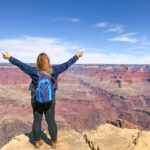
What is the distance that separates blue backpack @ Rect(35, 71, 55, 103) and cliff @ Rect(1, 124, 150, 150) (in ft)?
5.40

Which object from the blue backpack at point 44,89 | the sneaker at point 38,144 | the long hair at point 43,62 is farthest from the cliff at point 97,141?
the long hair at point 43,62

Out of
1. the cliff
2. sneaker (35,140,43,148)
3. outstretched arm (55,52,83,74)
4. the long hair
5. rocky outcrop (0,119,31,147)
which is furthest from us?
rocky outcrop (0,119,31,147)

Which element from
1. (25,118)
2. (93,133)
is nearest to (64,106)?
(25,118)

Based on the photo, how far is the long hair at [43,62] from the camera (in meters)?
7.87

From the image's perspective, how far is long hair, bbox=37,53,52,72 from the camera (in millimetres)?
7871

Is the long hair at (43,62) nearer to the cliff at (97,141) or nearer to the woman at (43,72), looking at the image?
the woman at (43,72)

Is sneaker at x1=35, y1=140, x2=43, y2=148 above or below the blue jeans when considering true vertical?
below

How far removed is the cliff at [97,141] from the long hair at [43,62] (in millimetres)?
2325

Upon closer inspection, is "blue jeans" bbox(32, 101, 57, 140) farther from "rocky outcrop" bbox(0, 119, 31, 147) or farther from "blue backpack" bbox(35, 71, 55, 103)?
"rocky outcrop" bbox(0, 119, 31, 147)

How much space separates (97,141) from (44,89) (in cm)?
244

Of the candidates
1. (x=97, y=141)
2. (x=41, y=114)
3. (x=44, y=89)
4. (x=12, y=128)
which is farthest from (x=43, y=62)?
(x=12, y=128)

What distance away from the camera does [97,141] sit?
916 cm

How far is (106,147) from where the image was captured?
852 centimetres

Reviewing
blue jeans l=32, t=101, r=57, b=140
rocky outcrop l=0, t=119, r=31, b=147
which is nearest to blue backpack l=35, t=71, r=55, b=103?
blue jeans l=32, t=101, r=57, b=140
